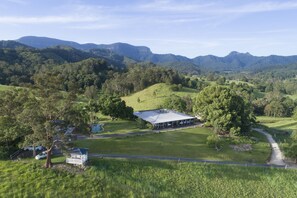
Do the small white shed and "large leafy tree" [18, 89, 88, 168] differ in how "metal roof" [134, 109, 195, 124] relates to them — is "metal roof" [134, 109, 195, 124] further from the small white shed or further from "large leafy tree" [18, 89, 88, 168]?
"large leafy tree" [18, 89, 88, 168]

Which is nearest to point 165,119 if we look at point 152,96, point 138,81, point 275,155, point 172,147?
point 172,147

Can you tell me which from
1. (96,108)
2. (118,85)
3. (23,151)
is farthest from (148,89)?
(23,151)

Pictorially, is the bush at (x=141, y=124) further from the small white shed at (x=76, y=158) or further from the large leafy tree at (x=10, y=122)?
the large leafy tree at (x=10, y=122)

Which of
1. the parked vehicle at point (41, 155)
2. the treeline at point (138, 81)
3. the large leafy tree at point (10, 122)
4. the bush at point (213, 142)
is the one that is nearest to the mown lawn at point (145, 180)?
the parked vehicle at point (41, 155)

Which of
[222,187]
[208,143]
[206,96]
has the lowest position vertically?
[222,187]

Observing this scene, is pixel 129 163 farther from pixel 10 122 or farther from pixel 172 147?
pixel 10 122

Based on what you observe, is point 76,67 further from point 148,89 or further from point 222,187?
point 222,187
